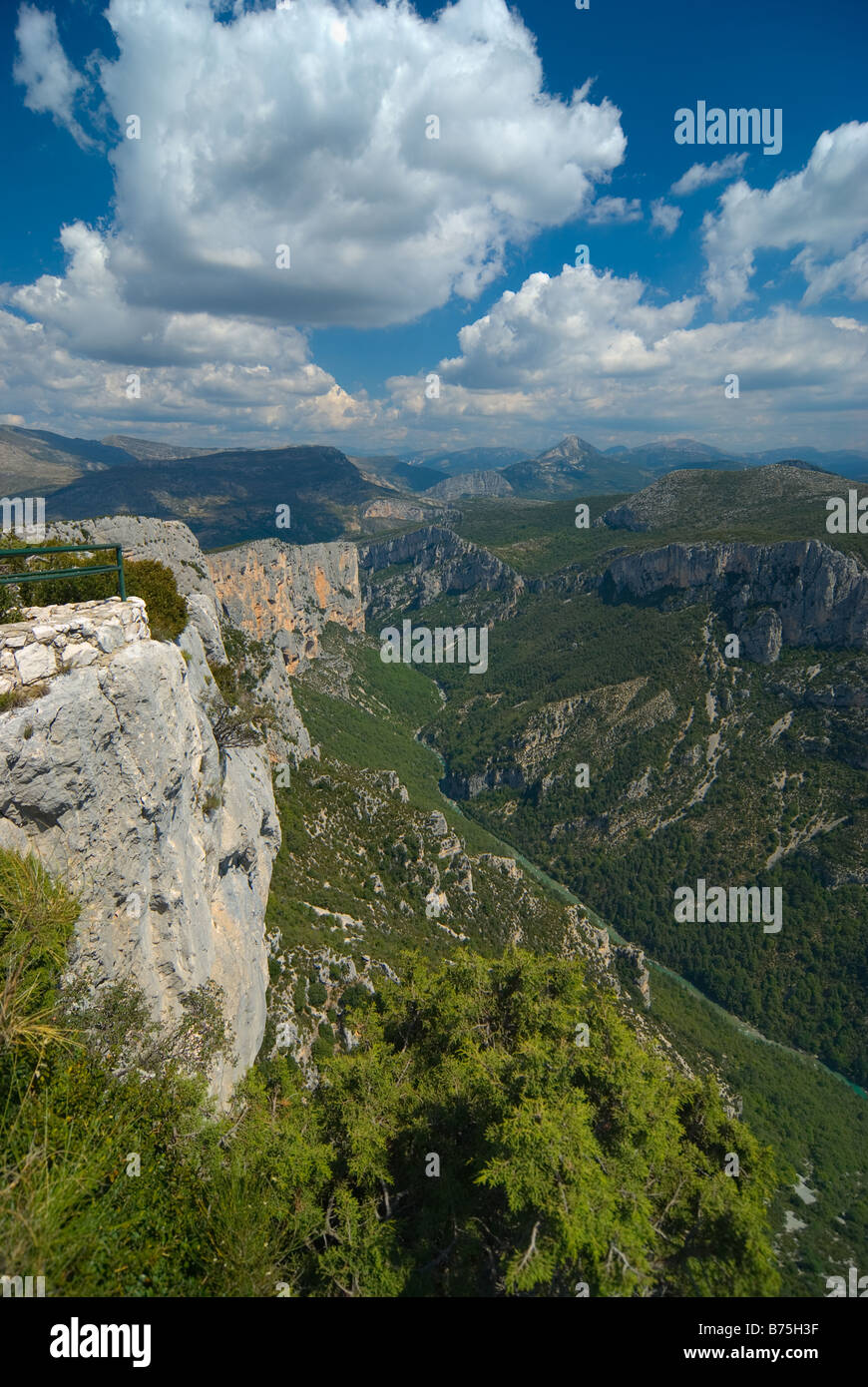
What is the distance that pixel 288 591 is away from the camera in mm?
132875

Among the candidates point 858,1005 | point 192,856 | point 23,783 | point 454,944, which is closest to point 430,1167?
point 192,856

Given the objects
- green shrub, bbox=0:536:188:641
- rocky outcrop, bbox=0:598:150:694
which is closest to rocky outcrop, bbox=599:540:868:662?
green shrub, bbox=0:536:188:641

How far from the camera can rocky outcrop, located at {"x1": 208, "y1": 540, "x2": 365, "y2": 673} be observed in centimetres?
10450

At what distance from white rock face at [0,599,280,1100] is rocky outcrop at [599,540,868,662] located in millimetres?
127610

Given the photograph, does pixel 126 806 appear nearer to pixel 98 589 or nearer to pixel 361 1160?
pixel 98 589

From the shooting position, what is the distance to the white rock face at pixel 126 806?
1262cm

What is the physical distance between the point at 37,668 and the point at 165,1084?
1057cm

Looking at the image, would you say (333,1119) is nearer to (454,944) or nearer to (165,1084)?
(165,1084)

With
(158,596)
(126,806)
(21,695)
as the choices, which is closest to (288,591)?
(158,596)

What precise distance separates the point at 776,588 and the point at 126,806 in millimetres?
139036

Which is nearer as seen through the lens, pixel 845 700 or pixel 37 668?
pixel 37 668

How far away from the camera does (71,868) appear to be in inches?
528

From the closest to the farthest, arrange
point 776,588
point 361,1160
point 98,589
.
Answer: point 361,1160, point 98,589, point 776,588

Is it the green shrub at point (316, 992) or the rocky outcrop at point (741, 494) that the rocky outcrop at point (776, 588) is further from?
the green shrub at point (316, 992)
